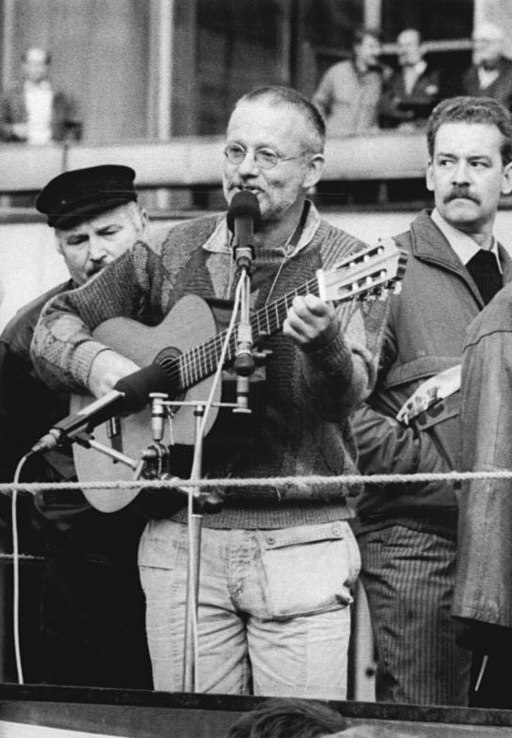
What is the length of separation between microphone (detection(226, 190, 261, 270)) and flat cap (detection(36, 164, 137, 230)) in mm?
1197

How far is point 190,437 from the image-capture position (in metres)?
4.33

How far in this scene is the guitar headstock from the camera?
403cm

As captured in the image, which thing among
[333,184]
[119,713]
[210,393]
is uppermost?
[333,184]

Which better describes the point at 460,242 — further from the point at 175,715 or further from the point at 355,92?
the point at 355,92

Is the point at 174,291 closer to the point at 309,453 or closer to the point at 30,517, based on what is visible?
the point at 309,453

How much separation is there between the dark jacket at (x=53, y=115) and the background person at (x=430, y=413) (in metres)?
5.14

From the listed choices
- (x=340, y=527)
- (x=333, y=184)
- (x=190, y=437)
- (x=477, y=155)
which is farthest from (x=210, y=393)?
(x=333, y=184)

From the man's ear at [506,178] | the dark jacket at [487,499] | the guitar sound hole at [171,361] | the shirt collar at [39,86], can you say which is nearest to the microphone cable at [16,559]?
the guitar sound hole at [171,361]

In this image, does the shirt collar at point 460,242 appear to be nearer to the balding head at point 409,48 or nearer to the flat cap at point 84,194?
the flat cap at point 84,194

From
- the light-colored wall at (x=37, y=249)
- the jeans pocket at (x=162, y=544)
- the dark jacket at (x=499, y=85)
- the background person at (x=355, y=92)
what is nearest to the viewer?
the jeans pocket at (x=162, y=544)

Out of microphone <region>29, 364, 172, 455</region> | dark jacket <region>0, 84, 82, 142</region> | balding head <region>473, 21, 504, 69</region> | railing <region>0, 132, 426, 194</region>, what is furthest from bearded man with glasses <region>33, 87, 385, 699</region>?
dark jacket <region>0, 84, 82, 142</region>

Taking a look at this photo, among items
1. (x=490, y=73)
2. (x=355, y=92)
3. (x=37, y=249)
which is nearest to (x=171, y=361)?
(x=37, y=249)

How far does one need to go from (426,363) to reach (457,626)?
0.80 m

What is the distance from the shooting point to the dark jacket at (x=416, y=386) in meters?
4.50
